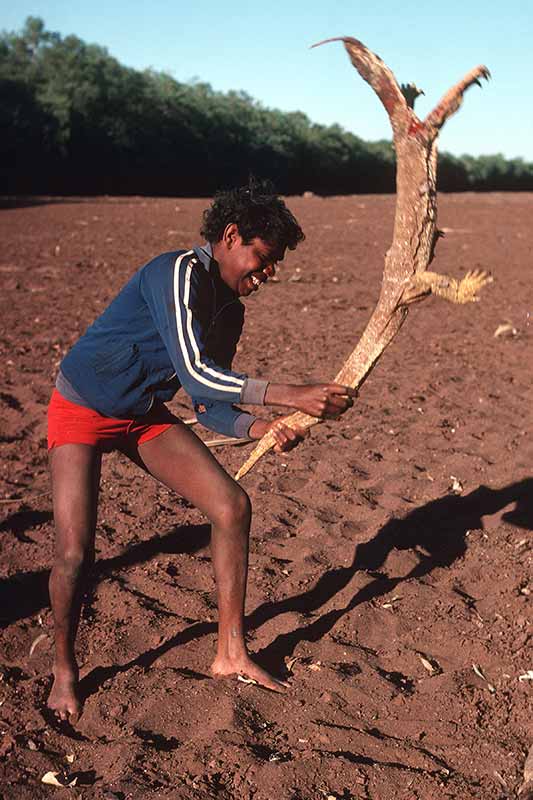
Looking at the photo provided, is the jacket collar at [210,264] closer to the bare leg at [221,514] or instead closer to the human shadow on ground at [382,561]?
the bare leg at [221,514]

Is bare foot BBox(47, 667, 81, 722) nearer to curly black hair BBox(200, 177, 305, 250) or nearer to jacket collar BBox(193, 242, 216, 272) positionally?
jacket collar BBox(193, 242, 216, 272)

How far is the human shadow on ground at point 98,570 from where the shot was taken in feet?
13.1

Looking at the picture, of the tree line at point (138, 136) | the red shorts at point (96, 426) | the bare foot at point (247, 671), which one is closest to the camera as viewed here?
the red shorts at point (96, 426)

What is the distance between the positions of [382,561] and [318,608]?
557mm

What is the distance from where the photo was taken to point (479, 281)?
3.22 m

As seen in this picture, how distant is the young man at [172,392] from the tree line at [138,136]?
29904 millimetres

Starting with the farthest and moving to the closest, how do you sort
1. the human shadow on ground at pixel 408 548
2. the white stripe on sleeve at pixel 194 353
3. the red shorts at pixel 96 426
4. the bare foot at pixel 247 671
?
1. the human shadow on ground at pixel 408 548
2. the bare foot at pixel 247 671
3. the red shorts at pixel 96 426
4. the white stripe on sleeve at pixel 194 353

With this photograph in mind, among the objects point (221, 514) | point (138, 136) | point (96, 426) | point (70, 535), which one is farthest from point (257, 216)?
point (138, 136)

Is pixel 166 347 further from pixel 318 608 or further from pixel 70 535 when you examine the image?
pixel 318 608

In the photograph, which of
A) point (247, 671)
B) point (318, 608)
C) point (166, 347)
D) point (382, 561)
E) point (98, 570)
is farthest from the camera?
point (382, 561)

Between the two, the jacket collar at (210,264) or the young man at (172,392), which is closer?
the young man at (172,392)

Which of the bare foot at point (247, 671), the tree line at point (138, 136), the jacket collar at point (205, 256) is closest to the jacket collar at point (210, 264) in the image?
the jacket collar at point (205, 256)

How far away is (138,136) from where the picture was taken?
124 feet

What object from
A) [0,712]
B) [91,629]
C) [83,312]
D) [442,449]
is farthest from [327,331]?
[0,712]
